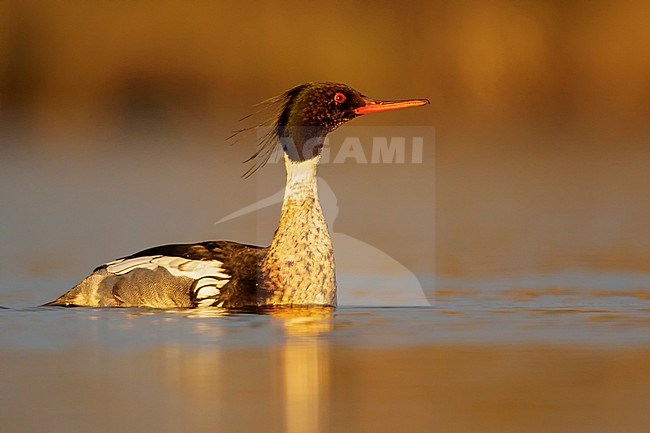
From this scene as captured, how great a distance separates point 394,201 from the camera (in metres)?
13.5

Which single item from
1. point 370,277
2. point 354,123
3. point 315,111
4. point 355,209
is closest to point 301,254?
point 315,111

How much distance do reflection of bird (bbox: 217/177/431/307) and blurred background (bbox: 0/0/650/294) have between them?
69cm

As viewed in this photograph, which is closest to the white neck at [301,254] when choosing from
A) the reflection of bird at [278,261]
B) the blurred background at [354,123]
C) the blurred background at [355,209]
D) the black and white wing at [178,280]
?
the reflection of bird at [278,261]

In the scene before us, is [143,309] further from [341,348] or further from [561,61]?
[561,61]

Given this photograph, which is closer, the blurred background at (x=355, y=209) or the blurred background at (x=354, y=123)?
the blurred background at (x=355, y=209)

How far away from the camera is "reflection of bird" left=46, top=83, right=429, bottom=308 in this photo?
893 cm

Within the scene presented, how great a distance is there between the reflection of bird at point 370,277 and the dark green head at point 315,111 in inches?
39.4

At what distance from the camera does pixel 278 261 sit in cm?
900

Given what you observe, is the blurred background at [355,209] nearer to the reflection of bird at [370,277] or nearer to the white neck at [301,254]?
the reflection of bird at [370,277]

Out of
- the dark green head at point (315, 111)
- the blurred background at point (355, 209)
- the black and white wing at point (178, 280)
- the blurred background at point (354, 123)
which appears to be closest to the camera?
the blurred background at point (355, 209)

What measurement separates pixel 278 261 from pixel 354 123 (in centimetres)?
740

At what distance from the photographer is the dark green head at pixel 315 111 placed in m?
9.26

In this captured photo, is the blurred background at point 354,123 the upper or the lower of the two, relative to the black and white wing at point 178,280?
upper

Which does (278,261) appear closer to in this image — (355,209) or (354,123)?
(355,209)
